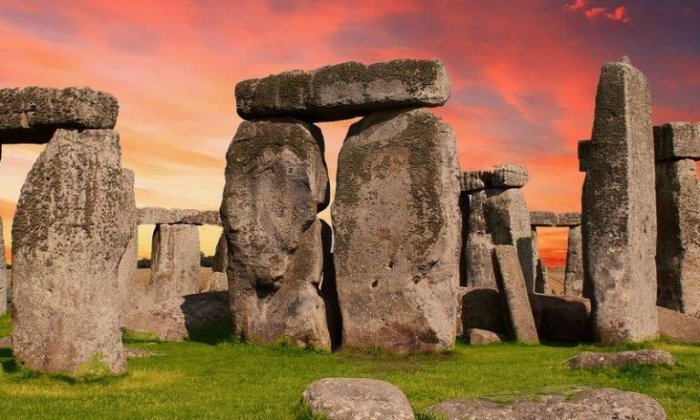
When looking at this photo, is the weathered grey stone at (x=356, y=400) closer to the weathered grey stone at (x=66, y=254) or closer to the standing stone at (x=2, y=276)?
the weathered grey stone at (x=66, y=254)

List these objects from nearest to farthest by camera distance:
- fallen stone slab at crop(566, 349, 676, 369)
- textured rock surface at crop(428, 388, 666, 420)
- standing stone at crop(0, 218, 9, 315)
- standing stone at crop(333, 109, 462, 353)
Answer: textured rock surface at crop(428, 388, 666, 420), fallen stone slab at crop(566, 349, 676, 369), standing stone at crop(333, 109, 462, 353), standing stone at crop(0, 218, 9, 315)

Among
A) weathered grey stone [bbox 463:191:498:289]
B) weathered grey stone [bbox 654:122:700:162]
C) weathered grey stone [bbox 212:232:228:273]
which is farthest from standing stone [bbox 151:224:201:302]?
weathered grey stone [bbox 654:122:700:162]

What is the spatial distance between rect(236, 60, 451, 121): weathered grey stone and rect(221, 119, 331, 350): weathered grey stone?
1.33ft

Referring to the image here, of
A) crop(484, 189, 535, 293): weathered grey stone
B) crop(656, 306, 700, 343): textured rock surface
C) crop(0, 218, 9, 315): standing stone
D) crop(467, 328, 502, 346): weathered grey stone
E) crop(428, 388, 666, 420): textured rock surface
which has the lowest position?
crop(428, 388, 666, 420): textured rock surface

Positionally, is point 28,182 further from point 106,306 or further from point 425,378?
point 425,378

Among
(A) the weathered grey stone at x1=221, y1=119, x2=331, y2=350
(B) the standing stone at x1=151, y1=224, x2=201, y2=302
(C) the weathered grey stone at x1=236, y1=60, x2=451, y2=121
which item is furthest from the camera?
(B) the standing stone at x1=151, y1=224, x2=201, y2=302

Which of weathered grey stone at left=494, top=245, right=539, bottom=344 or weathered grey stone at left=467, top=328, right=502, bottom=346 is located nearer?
weathered grey stone at left=467, top=328, right=502, bottom=346

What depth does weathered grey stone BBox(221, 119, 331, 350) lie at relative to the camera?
15586 millimetres

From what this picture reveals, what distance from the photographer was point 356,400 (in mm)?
7605

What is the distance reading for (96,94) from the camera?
10.7m

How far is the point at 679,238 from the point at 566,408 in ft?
44.9

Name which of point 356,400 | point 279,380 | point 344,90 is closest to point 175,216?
point 344,90

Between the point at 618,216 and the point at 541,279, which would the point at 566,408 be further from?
the point at 541,279

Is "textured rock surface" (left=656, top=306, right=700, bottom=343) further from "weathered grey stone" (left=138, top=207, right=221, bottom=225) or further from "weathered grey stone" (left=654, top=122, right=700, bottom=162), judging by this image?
"weathered grey stone" (left=138, top=207, right=221, bottom=225)
